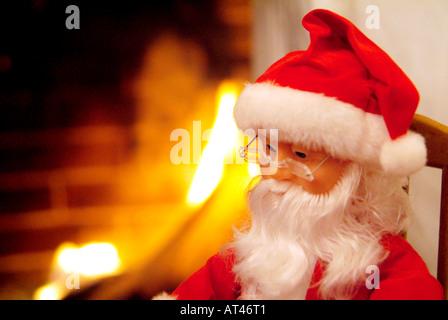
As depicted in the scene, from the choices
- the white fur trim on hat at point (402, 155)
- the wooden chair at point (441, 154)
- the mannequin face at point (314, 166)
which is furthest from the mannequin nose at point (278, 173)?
the wooden chair at point (441, 154)

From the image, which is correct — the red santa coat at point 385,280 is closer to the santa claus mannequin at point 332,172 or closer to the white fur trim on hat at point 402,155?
the santa claus mannequin at point 332,172

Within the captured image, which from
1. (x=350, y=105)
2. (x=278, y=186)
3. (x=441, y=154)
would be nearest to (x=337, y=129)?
(x=350, y=105)

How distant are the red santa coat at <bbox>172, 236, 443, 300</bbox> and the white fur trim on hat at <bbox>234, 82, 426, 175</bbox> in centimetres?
16

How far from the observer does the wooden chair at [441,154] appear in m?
0.75

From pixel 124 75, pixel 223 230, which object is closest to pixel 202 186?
pixel 223 230

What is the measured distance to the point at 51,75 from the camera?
108 cm

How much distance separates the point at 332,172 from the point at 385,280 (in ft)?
0.67

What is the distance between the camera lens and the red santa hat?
25.0 inches

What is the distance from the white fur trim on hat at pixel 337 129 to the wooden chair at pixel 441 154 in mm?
115

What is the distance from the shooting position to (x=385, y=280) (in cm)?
67

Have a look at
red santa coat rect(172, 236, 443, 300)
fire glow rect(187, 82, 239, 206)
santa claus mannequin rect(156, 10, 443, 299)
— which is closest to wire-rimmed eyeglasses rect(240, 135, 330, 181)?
santa claus mannequin rect(156, 10, 443, 299)

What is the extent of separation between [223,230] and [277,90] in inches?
23.8

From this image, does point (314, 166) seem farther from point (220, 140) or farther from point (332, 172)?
point (220, 140)
